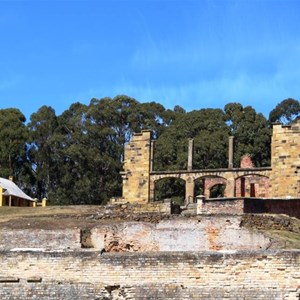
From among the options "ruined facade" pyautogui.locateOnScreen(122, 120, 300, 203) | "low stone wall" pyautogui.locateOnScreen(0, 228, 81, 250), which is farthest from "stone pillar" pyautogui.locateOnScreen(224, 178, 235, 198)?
"low stone wall" pyautogui.locateOnScreen(0, 228, 81, 250)

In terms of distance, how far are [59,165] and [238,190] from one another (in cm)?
1952

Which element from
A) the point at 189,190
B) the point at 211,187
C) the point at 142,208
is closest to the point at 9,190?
the point at 189,190

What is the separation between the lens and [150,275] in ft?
62.2

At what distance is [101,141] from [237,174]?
2035cm

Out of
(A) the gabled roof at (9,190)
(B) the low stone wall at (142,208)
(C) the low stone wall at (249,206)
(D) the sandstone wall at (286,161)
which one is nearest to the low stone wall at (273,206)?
(C) the low stone wall at (249,206)

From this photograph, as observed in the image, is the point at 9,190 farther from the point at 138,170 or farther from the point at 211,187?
the point at 211,187

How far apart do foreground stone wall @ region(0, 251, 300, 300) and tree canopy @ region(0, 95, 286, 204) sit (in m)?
33.5

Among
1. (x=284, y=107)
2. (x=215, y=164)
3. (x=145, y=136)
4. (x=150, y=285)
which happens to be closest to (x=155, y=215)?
(x=150, y=285)

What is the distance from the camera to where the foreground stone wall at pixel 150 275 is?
18.4m

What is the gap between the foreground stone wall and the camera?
18.4 m

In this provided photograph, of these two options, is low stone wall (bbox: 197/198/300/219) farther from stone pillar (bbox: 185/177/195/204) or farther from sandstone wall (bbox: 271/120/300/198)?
stone pillar (bbox: 185/177/195/204)

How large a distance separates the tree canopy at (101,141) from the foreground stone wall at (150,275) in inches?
1319

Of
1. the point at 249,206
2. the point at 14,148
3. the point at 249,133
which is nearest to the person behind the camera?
the point at 249,206

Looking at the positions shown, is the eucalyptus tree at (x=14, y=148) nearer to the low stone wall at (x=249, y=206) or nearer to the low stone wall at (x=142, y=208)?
the low stone wall at (x=142, y=208)
